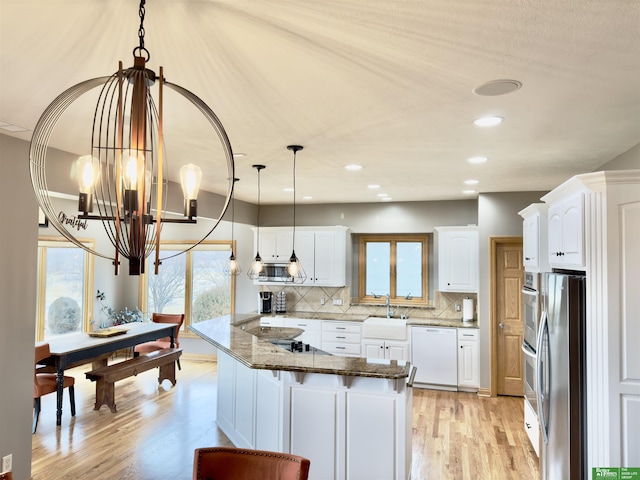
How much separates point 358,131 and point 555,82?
1.27 metres

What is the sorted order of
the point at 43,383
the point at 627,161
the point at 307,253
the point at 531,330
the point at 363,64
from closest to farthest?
the point at 363,64 → the point at 627,161 → the point at 531,330 → the point at 43,383 → the point at 307,253

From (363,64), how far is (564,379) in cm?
240

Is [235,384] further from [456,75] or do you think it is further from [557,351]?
[456,75]

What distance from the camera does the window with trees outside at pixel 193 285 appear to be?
8.13m

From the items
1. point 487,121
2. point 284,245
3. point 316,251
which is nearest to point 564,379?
point 487,121

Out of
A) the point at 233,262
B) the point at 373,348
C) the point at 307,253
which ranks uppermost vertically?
the point at 307,253

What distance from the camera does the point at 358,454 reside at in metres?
3.24

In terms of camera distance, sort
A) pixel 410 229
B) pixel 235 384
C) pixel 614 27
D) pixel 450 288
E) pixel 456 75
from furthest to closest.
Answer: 1. pixel 410 229
2. pixel 450 288
3. pixel 235 384
4. pixel 456 75
5. pixel 614 27

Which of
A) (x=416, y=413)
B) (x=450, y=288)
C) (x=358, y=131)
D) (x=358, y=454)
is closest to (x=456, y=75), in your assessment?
(x=358, y=131)

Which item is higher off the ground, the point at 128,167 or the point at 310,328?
the point at 128,167

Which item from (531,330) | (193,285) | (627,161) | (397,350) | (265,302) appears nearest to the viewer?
(627,161)

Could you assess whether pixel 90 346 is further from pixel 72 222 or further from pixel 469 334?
pixel 469 334

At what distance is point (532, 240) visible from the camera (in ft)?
14.5

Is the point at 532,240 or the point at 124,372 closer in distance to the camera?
the point at 532,240
